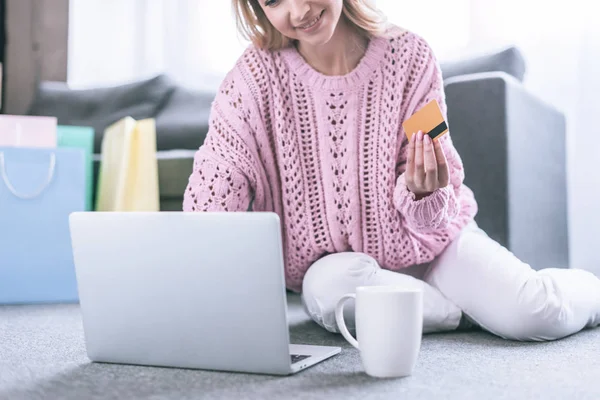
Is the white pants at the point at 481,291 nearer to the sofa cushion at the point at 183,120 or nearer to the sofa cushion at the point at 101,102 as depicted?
the sofa cushion at the point at 183,120

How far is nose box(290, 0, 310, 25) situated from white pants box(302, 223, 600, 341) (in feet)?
1.30

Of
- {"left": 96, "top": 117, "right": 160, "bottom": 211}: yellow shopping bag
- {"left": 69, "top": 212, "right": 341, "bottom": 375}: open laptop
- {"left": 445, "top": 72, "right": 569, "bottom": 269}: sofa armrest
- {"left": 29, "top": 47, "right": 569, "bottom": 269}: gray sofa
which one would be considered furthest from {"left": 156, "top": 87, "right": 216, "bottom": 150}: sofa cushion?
{"left": 69, "top": 212, "right": 341, "bottom": 375}: open laptop

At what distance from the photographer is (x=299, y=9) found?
108 centimetres

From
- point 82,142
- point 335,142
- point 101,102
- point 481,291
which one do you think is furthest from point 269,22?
point 101,102

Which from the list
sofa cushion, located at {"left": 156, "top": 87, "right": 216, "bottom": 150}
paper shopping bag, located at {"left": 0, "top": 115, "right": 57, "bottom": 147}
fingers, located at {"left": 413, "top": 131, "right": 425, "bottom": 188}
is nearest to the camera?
fingers, located at {"left": 413, "top": 131, "right": 425, "bottom": 188}

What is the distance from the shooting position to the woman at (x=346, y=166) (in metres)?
1.13

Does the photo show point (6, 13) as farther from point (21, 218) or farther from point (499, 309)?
point (499, 309)

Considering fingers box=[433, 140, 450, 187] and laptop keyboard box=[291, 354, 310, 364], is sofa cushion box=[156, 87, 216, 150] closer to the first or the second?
fingers box=[433, 140, 450, 187]

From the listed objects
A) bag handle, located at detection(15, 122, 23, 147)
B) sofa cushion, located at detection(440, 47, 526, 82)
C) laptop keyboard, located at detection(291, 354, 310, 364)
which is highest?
sofa cushion, located at detection(440, 47, 526, 82)

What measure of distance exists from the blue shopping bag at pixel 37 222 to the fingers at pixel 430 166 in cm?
105

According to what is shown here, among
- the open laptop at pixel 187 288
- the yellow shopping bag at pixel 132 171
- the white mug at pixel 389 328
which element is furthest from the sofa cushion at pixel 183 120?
the white mug at pixel 389 328

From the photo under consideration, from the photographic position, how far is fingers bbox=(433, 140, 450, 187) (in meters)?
0.97

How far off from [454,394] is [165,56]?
91.3 inches

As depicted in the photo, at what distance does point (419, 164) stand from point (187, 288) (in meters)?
0.39
